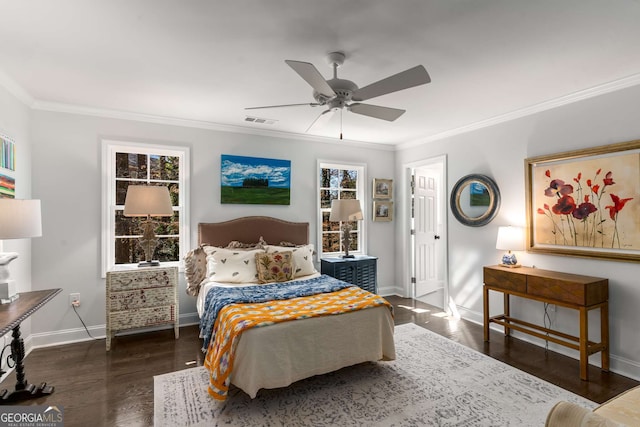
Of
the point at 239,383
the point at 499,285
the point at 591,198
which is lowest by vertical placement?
the point at 239,383

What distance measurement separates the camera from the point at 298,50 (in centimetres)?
228

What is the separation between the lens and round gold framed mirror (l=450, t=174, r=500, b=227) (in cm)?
386

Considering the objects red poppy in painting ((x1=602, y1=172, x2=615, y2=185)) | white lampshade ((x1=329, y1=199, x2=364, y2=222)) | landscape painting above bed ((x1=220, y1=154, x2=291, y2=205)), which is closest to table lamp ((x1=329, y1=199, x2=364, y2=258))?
white lampshade ((x1=329, y1=199, x2=364, y2=222))

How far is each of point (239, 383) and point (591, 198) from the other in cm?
349

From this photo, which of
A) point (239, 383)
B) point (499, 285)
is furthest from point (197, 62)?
point (499, 285)

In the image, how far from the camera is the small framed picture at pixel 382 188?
5287 millimetres

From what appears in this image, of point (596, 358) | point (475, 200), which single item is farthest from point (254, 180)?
point (596, 358)

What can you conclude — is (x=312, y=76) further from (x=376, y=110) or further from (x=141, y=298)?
(x=141, y=298)

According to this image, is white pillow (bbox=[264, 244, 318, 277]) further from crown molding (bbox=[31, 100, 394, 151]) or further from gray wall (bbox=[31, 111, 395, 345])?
crown molding (bbox=[31, 100, 394, 151])

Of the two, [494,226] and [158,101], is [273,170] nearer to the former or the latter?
[158,101]

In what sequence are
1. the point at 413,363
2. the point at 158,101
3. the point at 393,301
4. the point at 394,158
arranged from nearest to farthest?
the point at 413,363 < the point at 158,101 < the point at 393,301 < the point at 394,158

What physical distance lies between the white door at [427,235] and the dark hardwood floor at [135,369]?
1.44 meters

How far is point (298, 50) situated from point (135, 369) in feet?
9.90

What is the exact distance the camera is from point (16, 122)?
301 cm
